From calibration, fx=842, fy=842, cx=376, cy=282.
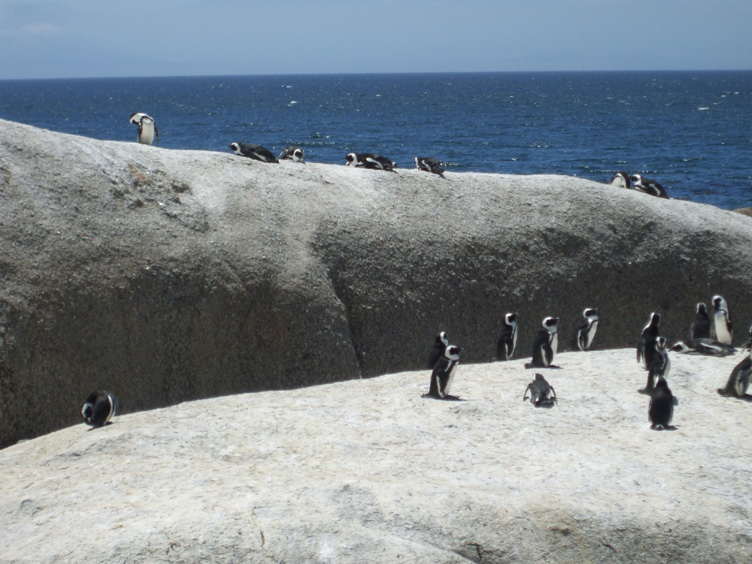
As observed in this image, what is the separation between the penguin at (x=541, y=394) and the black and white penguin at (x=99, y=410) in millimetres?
4263

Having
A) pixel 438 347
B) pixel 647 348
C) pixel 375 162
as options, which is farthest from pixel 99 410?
pixel 647 348

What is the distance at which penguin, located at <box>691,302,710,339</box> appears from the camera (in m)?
11.9

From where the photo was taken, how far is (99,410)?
8344 millimetres

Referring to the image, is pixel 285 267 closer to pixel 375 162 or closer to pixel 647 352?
pixel 375 162

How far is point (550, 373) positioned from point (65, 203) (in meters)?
5.90

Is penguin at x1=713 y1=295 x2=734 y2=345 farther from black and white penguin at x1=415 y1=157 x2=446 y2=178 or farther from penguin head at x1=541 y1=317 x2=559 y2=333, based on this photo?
black and white penguin at x1=415 y1=157 x2=446 y2=178

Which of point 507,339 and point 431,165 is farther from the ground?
point 431,165

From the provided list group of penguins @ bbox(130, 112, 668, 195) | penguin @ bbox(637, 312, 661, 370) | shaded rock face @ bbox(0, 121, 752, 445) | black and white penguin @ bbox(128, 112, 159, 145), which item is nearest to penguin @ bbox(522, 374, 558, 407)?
penguin @ bbox(637, 312, 661, 370)

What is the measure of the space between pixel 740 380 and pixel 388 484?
4.66 meters

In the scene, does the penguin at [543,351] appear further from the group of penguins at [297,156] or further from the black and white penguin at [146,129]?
the black and white penguin at [146,129]

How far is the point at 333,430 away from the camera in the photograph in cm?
795

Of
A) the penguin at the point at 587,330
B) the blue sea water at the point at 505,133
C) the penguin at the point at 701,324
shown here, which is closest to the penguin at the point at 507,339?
the penguin at the point at 587,330

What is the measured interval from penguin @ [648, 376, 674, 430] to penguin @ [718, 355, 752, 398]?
1396mm

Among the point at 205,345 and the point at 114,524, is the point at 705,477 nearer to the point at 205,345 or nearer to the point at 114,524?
the point at 114,524
